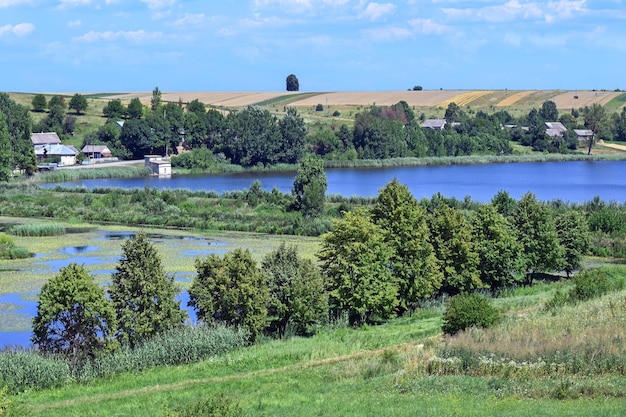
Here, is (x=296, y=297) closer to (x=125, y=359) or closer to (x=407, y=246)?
(x=407, y=246)

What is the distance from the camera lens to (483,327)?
86.9ft

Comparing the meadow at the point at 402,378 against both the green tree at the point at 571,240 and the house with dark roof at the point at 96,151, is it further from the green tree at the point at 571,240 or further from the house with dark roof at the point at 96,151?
the house with dark roof at the point at 96,151

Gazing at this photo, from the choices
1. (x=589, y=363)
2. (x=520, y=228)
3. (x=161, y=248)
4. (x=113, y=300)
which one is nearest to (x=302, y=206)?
(x=161, y=248)

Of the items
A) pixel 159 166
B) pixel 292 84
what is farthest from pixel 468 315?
pixel 292 84

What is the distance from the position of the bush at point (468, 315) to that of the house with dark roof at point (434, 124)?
101m

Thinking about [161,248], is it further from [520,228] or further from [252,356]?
[252,356]

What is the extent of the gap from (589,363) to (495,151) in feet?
329

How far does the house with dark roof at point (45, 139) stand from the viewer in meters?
97.9

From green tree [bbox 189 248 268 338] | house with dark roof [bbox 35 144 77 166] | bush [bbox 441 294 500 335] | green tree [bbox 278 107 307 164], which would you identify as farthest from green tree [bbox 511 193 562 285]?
house with dark roof [bbox 35 144 77 166]

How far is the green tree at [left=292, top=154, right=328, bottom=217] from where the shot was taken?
2292 inches

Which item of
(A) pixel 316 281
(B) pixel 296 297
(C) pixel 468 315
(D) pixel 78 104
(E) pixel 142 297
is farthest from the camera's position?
(D) pixel 78 104

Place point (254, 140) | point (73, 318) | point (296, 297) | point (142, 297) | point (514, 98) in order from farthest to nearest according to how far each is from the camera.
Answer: point (514, 98) < point (254, 140) < point (296, 297) < point (142, 297) < point (73, 318)

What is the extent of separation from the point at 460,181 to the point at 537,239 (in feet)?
175

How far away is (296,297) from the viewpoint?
95.6 feet
